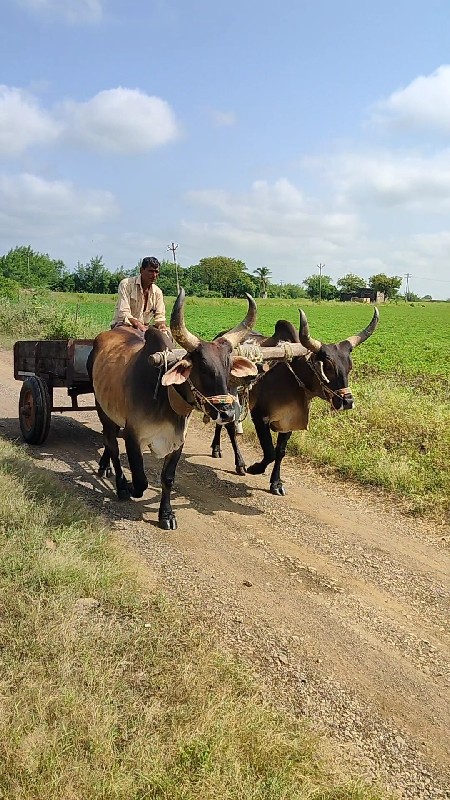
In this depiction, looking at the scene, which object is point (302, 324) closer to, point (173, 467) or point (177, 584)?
point (173, 467)

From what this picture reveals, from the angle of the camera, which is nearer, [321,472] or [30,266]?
[321,472]

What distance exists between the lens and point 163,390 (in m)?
5.80

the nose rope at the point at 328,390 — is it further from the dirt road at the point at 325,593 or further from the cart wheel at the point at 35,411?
the cart wheel at the point at 35,411

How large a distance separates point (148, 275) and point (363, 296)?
96156 mm

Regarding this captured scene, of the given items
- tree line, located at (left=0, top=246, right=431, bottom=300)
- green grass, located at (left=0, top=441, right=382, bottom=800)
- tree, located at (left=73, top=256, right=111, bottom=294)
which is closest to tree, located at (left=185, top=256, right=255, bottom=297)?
tree line, located at (left=0, top=246, right=431, bottom=300)

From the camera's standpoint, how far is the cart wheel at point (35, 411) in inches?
315

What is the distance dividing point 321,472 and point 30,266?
57.0m

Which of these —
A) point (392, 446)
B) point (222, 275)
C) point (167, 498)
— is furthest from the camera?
point (222, 275)

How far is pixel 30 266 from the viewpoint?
196ft

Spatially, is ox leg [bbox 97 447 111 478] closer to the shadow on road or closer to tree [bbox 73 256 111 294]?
the shadow on road

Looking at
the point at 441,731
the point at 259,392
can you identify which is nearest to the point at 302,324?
the point at 259,392

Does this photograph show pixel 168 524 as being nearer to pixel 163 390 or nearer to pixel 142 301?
pixel 163 390

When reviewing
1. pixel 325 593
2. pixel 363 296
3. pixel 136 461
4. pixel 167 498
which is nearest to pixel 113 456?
pixel 136 461

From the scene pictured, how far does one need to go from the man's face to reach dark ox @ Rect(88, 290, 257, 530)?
2.37 ft
